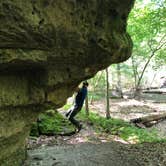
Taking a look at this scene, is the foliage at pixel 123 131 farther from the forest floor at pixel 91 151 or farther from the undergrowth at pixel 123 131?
the forest floor at pixel 91 151

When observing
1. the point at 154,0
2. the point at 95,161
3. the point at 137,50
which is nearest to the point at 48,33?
the point at 95,161

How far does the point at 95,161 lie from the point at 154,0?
15082 mm

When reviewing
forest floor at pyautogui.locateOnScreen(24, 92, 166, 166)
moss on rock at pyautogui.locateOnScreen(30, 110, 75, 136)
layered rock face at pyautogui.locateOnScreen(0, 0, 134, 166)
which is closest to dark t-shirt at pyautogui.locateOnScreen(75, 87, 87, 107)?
moss on rock at pyautogui.locateOnScreen(30, 110, 75, 136)

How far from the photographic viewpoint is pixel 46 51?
6234mm

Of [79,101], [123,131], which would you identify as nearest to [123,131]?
[123,131]

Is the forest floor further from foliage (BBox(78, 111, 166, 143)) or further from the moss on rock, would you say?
foliage (BBox(78, 111, 166, 143))

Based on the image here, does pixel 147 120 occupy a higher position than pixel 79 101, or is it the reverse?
pixel 79 101

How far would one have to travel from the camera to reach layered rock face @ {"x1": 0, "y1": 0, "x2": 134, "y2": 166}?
17.6 ft

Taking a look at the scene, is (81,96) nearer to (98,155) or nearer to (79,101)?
(79,101)

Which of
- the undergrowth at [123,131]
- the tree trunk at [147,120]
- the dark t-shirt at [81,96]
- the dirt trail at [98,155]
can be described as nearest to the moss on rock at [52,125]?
the dark t-shirt at [81,96]

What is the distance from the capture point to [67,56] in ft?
22.2

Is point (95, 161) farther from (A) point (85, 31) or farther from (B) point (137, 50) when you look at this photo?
(B) point (137, 50)

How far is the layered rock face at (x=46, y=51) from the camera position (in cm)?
536

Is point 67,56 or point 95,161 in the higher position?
point 67,56
